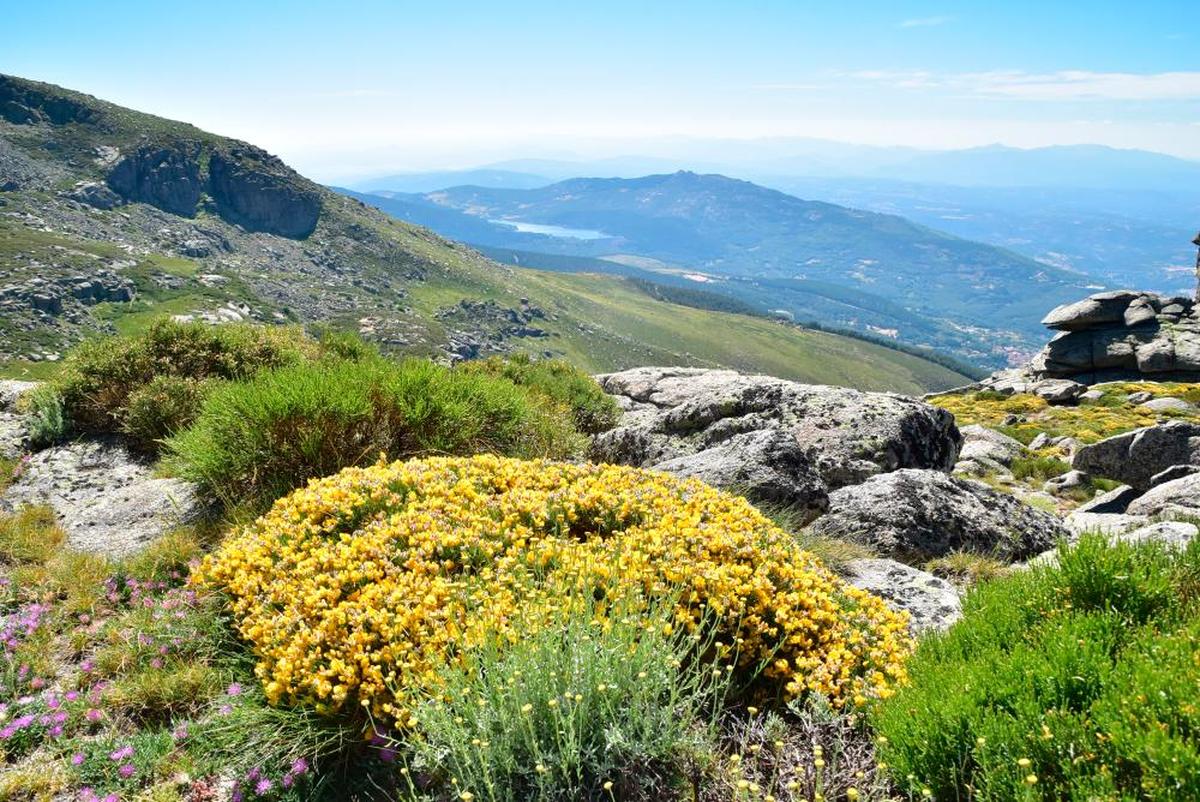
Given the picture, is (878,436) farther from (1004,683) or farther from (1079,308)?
(1079,308)

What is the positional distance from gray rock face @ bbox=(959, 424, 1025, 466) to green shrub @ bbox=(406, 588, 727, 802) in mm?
24517

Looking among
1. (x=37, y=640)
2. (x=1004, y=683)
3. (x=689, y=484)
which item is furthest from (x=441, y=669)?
(x=37, y=640)

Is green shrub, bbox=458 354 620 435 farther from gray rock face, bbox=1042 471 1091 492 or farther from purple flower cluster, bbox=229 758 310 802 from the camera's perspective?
gray rock face, bbox=1042 471 1091 492

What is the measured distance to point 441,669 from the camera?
433 centimetres

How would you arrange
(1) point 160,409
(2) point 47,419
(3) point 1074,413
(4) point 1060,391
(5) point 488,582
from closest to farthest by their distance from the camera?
(5) point 488,582, (1) point 160,409, (2) point 47,419, (3) point 1074,413, (4) point 1060,391

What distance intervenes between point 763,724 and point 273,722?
3.41 m

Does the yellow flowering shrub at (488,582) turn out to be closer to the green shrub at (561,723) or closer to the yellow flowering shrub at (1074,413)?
the green shrub at (561,723)

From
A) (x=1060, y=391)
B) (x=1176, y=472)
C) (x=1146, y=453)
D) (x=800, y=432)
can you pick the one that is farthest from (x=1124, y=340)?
(x=800, y=432)

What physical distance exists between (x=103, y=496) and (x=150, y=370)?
317 cm

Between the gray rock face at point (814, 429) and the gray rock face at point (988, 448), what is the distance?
46.2 ft

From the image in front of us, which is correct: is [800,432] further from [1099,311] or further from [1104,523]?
[1099,311]

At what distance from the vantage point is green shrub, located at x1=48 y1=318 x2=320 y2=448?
1105cm

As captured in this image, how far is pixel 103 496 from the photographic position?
9562 mm

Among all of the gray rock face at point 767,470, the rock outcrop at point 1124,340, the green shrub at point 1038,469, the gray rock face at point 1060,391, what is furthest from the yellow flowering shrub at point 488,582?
the rock outcrop at point 1124,340
